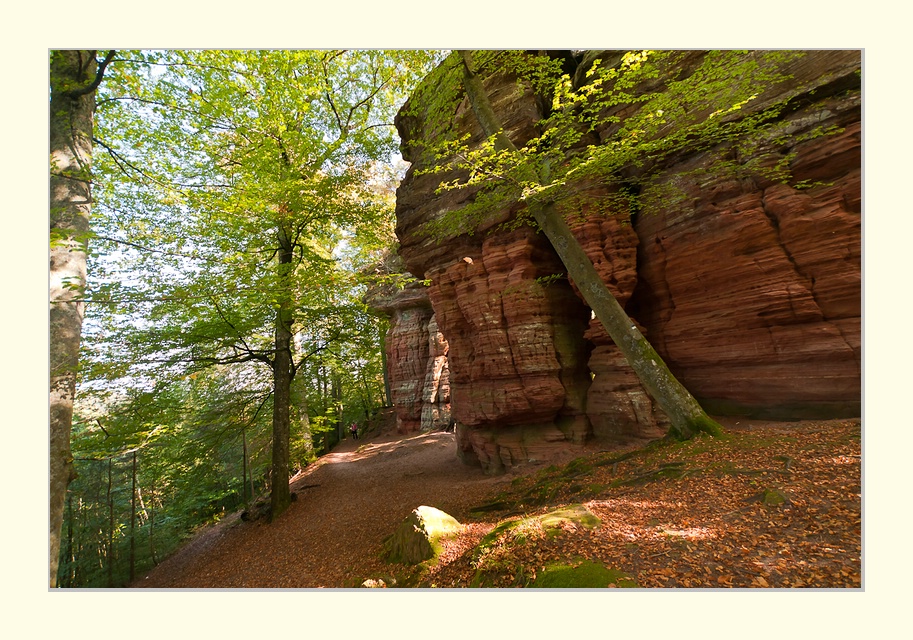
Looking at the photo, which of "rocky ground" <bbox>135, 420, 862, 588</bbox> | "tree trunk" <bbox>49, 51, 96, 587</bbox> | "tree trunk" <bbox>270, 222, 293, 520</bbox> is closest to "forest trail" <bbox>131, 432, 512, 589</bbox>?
"rocky ground" <bbox>135, 420, 862, 588</bbox>

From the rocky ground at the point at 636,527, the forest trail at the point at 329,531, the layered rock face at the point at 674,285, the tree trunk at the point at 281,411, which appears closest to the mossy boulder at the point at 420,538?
the rocky ground at the point at 636,527

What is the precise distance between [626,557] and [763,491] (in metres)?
1.94

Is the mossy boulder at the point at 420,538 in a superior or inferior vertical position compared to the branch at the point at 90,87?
inferior

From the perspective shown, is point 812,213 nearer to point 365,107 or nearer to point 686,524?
point 686,524

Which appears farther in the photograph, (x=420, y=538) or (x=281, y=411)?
(x=281, y=411)

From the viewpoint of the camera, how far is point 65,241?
384 cm

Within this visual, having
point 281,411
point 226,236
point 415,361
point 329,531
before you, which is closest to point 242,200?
point 226,236

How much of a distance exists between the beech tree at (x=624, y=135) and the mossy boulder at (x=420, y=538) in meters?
4.35

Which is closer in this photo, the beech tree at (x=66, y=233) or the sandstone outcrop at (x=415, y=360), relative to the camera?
the beech tree at (x=66, y=233)

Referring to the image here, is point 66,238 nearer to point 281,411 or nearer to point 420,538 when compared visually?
point 420,538

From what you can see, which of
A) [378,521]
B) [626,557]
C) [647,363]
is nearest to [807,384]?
[647,363]

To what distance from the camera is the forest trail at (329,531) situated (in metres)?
5.87

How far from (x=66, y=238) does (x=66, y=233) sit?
7 cm

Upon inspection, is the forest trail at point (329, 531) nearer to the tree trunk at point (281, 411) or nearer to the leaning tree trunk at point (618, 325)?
the tree trunk at point (281, 411)
